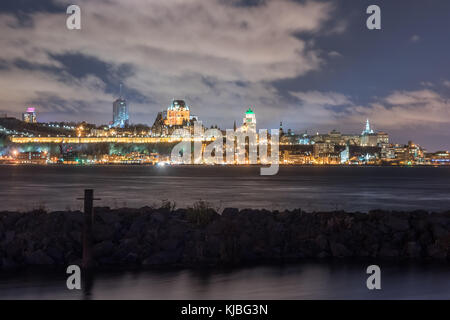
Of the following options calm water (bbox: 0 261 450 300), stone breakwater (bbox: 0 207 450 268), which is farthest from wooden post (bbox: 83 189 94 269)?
calm water (bbox: 0 261 450 300)

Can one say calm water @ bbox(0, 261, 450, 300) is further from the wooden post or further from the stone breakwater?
the stone breakwater

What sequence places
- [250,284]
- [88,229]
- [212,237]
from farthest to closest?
[212,237] < [88,229] < [250,284]

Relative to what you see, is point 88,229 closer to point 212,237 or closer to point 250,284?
point 212,237

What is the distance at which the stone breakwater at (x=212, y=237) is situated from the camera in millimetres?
14250

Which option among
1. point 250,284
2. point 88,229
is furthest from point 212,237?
point 88,229

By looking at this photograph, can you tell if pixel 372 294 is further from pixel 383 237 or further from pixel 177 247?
pixel 177 247

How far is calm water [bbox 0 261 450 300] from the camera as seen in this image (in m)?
11.7

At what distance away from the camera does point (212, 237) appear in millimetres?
14805

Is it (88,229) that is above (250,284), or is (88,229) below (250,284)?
above

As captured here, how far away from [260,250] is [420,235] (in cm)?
476

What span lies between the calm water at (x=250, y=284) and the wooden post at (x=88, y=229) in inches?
25.9

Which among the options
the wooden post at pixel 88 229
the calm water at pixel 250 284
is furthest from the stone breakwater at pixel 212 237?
the calm water at pixel 250 284

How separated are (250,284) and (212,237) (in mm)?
2579
